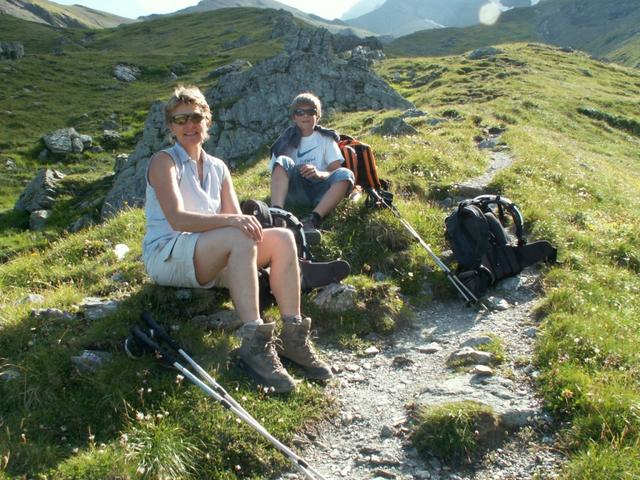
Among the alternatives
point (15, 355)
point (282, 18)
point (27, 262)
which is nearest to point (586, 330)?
point (15, 355)

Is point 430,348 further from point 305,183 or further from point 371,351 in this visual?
point 305,183

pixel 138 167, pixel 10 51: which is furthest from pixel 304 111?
pixel 10 51

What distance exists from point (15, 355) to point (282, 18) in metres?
144

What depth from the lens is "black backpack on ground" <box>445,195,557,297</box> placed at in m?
A: 8.84

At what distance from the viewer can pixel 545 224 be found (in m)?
11.0

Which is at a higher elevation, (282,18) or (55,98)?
(282,18)

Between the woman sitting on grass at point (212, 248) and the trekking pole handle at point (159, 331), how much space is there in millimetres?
644

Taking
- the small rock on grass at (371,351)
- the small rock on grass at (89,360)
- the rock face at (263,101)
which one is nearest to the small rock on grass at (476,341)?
the small rock on grass at (371,351)

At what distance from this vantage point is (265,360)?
6.04 m

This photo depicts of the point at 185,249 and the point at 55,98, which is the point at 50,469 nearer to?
the point at 185,249

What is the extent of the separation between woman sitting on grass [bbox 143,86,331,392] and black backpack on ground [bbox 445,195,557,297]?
351cm

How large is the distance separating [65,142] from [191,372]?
163ft

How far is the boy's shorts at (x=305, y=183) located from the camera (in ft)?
34.7

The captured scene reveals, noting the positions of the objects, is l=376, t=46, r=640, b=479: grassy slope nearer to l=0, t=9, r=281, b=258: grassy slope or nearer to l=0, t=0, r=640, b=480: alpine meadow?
l=0, t=0, r=640, b=480: alpine meadow
